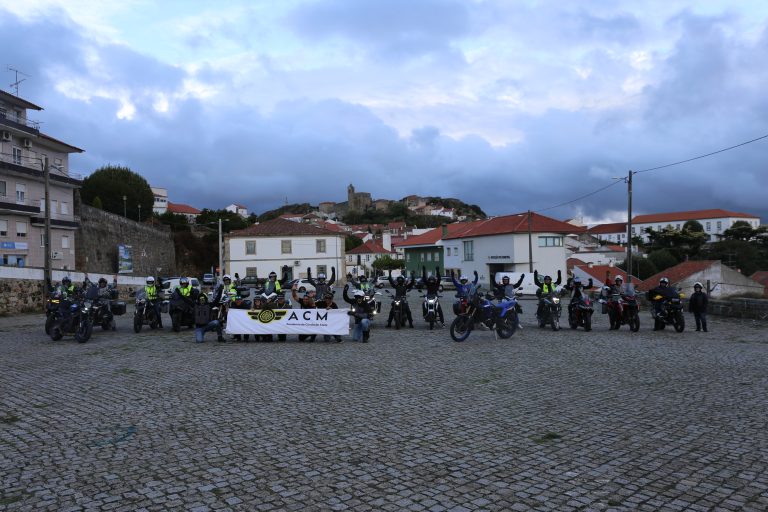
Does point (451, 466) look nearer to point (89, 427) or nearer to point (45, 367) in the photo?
point (89, 427)

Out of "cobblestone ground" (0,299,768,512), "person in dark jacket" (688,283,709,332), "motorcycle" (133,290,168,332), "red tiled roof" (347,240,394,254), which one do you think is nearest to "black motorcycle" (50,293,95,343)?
"motorcycle" (133,290,168,332)

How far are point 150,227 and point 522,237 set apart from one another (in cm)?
3672

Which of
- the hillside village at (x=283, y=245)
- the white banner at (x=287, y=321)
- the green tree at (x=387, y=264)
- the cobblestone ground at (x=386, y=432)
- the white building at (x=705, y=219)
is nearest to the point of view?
the cobblestone ground at (x=386, y=432)

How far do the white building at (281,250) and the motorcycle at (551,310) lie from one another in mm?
50263

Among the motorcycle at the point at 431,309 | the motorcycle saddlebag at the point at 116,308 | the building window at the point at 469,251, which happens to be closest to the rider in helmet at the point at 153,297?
the motorcycle saddlebag at the point at 116,308

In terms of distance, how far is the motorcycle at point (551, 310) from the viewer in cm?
1848

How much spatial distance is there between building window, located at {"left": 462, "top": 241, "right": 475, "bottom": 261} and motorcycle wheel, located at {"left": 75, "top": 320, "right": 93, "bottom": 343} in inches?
2070

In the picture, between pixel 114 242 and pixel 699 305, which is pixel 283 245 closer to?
pixel 114 242

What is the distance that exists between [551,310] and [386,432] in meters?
12.8

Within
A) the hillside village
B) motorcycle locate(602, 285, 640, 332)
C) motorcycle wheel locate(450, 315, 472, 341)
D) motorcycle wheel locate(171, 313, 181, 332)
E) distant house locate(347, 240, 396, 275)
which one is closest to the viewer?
motorcycle wheel locate(450, 315, 472, 341)

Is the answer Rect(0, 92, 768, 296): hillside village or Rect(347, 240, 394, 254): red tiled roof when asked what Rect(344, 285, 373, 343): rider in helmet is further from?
Rect(347, 240, 394, 254): red tiled roof

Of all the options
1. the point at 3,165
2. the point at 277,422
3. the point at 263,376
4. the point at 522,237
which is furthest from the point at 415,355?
the point at 522,237

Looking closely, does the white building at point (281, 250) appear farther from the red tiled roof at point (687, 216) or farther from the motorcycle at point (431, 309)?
the red tiled roof at point (687, 216)

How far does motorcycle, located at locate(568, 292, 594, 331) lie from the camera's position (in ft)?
59.9
